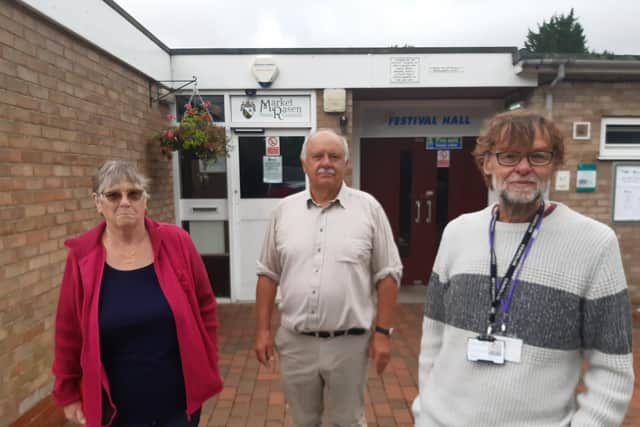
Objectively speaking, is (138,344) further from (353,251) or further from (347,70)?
(347,70)

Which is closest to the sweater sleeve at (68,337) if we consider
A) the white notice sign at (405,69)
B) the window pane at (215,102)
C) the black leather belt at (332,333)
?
the black leather belt at (332,333)

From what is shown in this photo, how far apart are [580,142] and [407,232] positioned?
2398 millimetres

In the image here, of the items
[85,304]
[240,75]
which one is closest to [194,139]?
[240,75]

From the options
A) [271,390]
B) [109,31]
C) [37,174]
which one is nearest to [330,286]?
[271,390]

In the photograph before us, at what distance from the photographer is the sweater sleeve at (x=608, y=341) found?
1.17 meters

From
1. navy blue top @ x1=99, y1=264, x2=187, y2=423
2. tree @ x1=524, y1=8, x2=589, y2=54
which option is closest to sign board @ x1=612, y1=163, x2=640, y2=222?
navy blue top @ x1=99, y1=264, x2=187, y2=423

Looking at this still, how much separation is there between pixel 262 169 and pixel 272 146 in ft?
1.02

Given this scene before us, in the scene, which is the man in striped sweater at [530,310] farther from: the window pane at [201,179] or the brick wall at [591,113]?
the window pane at [201,179]

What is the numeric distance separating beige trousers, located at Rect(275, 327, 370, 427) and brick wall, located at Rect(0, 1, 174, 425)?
5.34ft

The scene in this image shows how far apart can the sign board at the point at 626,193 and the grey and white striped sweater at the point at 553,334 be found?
14.4 ft

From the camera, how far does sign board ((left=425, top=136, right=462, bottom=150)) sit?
5727mm

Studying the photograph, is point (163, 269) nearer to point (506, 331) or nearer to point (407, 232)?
point (506, 331)

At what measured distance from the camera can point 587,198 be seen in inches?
190

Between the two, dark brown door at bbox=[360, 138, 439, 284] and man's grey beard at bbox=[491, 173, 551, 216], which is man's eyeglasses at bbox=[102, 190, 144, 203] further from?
dark brown door at bbox=[360, 138, 439, 284]
